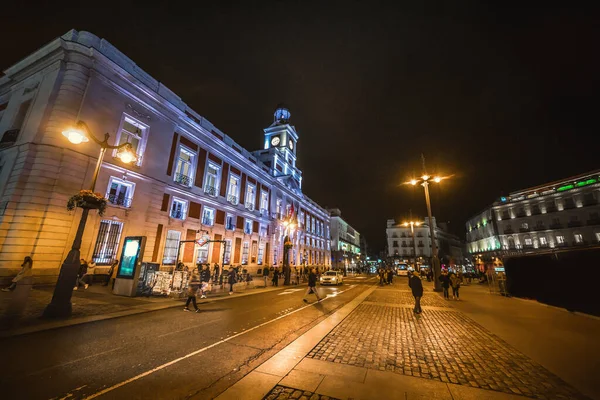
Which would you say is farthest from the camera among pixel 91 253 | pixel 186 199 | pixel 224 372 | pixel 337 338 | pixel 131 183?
pixel 186 199

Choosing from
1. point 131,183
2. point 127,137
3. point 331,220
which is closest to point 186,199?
point 131,183

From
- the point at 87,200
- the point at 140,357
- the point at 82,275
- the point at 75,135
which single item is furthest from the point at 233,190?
the point at 140,357

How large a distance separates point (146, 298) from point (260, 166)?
82.1 feet

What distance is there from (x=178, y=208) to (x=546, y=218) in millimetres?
64217

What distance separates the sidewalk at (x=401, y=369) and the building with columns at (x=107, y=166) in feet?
51.9

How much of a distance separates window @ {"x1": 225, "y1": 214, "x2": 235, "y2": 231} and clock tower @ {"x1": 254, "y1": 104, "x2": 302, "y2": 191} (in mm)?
14700

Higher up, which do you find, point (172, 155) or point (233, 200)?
point (172, 155)

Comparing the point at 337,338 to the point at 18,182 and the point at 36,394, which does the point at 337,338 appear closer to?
the point at 36,394

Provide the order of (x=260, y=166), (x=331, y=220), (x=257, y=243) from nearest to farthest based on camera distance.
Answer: (x=257, y=243) → (x=260, y=166) → (x=331, y=220)

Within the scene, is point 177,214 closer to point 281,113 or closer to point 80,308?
point 80,308

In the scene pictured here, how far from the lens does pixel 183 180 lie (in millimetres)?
22391

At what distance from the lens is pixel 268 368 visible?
446cm

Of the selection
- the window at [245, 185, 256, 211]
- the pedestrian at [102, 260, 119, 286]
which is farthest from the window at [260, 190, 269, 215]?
the pedestrian at [102, 260, 119, 286]

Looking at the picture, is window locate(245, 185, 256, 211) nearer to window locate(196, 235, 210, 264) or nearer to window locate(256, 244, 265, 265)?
window locate(256, 244, 265, 265)
